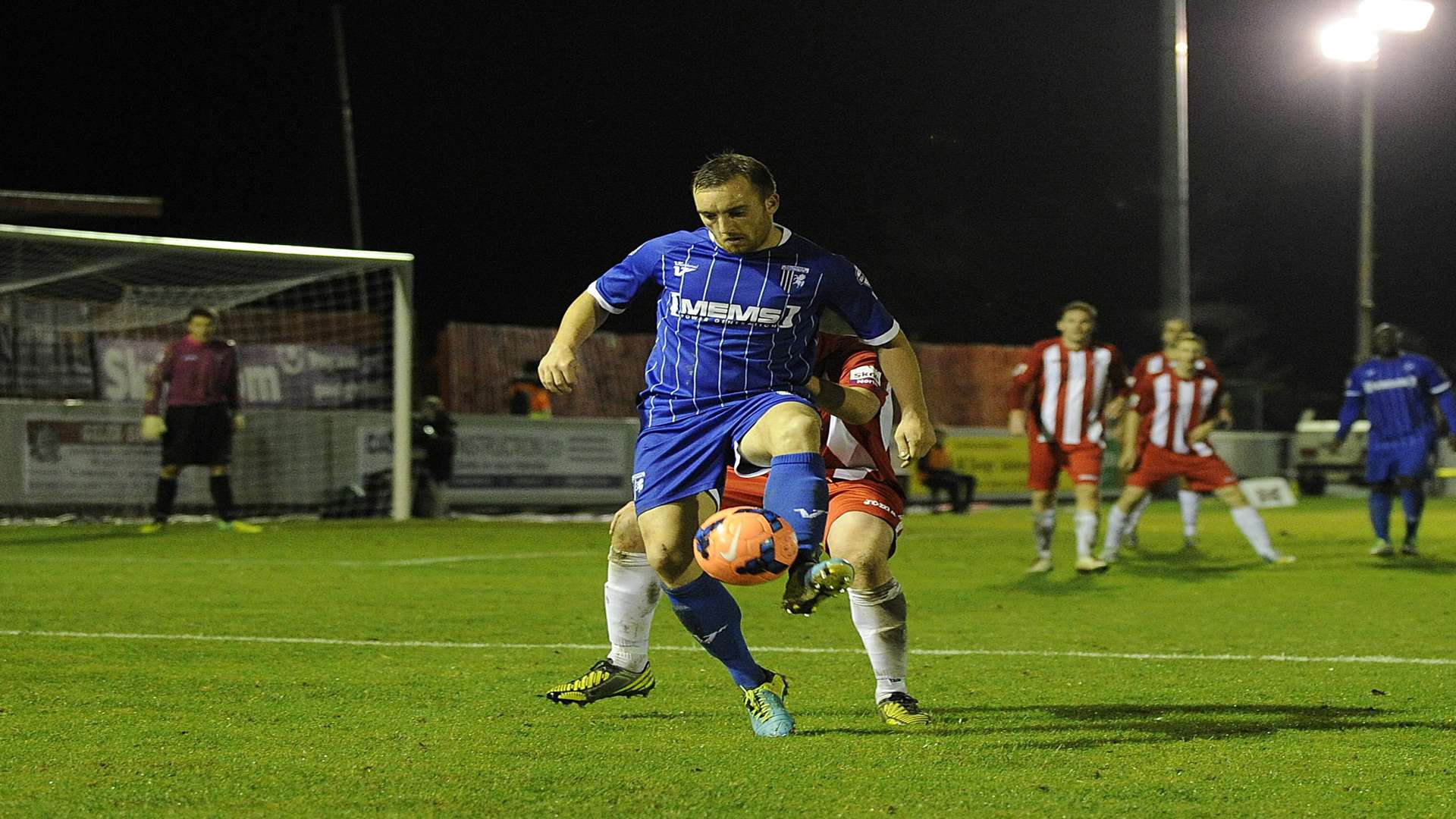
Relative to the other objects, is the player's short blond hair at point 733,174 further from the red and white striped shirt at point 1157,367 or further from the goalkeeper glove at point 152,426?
the goalkeeper glove at point 152,426

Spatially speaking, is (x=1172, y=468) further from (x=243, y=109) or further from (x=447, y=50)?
(x=243, y=109)

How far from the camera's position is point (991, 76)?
31.1 meters

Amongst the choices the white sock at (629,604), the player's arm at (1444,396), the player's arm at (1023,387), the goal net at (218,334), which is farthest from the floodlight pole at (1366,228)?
the white sock at (629,604)

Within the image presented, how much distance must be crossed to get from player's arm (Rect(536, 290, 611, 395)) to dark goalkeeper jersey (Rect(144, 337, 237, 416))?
11.3 metres

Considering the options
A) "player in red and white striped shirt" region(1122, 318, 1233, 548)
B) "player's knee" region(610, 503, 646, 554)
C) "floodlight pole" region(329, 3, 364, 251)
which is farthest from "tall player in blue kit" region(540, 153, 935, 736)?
"floodlight pole" region(329, 3, 364, 251)

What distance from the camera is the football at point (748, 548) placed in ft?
14.5

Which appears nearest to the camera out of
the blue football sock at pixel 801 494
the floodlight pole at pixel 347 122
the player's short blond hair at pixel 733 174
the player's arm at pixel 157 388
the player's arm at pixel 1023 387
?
the blue football sock at pixel 801 494

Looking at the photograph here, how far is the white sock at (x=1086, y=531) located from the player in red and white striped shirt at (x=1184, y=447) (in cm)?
113

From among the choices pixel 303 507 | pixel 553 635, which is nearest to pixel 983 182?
pixel 303 507

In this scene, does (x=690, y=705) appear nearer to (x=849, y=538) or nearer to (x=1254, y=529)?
(x=849, y=538)

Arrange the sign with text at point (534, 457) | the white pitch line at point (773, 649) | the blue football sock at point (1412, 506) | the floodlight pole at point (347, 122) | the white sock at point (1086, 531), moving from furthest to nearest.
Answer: the floodlight pole at point (347, 122)
the sign with text at point (534, 457)
the blue football sock at point (1412, 506)
the white sock at point (1086, 531)
the white pitch line at point (773, 649)

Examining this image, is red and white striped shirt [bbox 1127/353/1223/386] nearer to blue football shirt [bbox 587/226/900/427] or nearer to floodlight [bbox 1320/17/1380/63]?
blue football shirt [bbox 587/226/900/427]

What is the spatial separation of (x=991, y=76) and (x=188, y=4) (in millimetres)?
15066

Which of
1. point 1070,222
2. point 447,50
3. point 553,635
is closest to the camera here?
point 553,635
